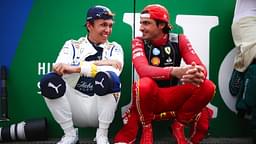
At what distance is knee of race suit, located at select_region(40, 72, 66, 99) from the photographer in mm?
2244

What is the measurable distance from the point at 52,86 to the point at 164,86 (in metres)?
0.73

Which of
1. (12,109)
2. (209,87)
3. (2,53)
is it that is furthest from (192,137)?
(2,53)

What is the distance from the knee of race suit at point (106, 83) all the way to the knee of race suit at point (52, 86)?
20cm

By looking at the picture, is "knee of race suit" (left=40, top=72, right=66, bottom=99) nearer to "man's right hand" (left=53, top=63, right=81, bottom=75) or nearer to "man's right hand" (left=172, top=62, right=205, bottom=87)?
"man's right hand" (left=53, top=63, right=81, bottom=75)

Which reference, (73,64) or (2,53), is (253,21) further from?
(2,53)

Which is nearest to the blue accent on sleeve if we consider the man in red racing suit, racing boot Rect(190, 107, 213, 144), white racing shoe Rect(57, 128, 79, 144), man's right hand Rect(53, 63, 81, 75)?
man's right hand Rect(53, 63, 81, 75)

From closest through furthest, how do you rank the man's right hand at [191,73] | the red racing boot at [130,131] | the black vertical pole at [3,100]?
1. the man's right hand at [191,73]
2. the red racing boot at [130,131]
3. the black vertical pole at [3,100]

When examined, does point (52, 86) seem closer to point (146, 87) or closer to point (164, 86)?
point (146, 87)

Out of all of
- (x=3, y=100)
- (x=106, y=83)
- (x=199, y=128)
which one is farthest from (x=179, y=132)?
(x=3, y=100)

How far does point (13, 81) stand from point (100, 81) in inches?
32.7

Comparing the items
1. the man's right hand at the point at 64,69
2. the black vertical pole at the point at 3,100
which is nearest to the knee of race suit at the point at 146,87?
the man's right hand at the point at 64,69

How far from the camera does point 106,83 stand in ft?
7.38

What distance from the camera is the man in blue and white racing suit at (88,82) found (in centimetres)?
227

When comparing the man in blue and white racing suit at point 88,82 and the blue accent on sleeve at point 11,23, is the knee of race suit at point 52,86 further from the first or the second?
the blue accent on sleeve at point 11,23
